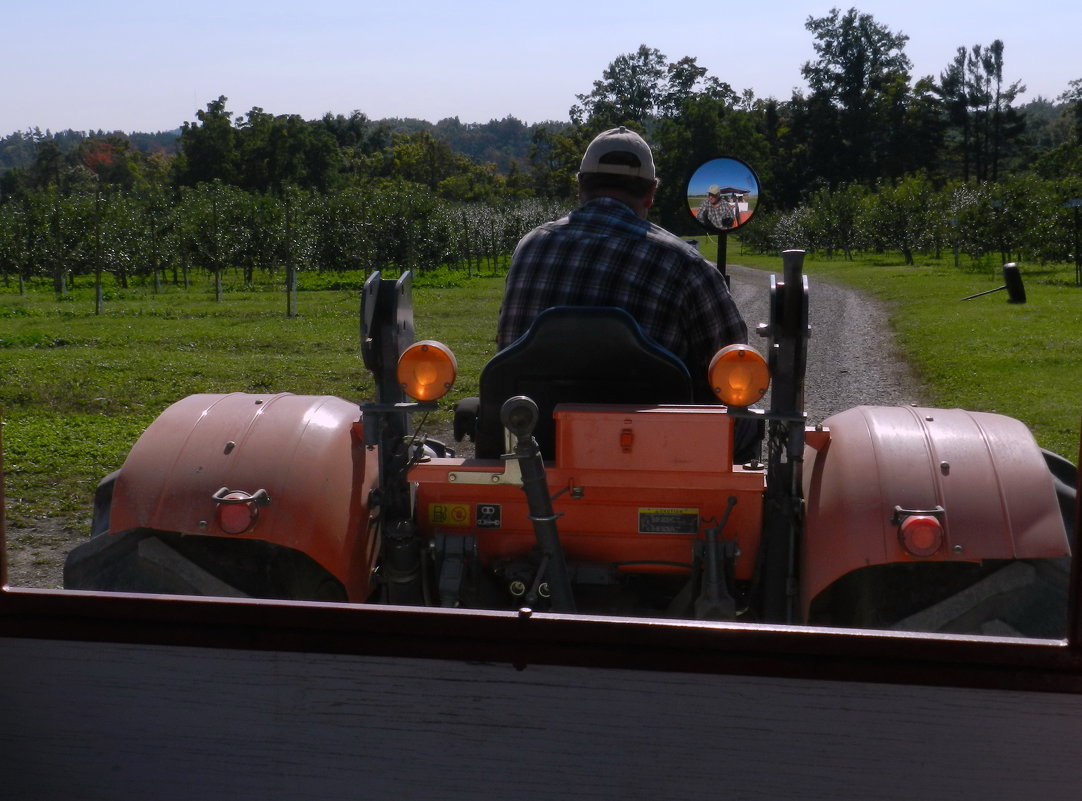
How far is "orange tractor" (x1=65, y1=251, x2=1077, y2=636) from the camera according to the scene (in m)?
2.11

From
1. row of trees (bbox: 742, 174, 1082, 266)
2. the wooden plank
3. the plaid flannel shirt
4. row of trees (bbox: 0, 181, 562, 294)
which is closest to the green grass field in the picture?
row of trees (bbox: 742, 174, 1082, 266)

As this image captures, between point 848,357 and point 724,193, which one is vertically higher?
point 724,193

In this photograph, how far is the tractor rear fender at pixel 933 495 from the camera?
206 centimetres

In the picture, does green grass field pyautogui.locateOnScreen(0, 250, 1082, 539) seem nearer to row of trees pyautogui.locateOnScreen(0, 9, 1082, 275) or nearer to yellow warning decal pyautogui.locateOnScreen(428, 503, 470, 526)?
row of trees pyautogui.locateOnScreen(0, 9, 1082, 275)

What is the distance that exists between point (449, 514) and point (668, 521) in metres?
0.47

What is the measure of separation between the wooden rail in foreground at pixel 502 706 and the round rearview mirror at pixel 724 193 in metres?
1.48

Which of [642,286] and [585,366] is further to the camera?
[642,286]

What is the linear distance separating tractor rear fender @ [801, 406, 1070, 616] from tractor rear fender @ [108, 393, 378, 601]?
955 mm

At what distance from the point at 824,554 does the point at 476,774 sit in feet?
2.98

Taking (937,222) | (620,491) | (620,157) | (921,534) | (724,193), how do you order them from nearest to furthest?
(921,534) → (620,491) → (724,193) → (620,157) → (937,222)

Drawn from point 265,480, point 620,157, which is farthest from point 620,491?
point 620,157

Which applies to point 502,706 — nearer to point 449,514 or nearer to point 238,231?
point 449,514

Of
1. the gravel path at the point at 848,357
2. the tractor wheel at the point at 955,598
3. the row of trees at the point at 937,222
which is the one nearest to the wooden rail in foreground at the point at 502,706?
the tractor wheel at the point at 955,598

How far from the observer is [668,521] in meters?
2.31
